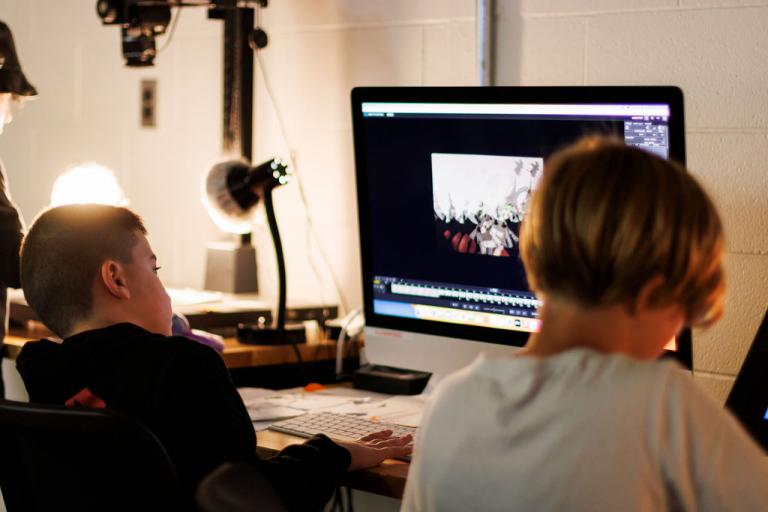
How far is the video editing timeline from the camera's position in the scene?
72.2 inches

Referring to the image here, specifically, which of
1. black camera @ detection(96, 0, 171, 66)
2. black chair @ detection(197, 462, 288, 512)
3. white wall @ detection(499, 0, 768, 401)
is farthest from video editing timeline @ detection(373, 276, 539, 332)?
black camera @ detection(96, 0, 171, 66)

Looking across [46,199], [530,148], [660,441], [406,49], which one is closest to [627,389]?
[660,441]

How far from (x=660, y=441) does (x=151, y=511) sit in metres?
0.56

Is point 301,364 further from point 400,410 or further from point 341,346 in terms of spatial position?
point 400,410

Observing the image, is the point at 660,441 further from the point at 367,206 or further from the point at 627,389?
the point at 367,206

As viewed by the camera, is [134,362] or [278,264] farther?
[278,264]

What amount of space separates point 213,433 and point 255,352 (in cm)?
81

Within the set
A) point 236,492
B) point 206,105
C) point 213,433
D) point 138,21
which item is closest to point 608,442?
point 236,492

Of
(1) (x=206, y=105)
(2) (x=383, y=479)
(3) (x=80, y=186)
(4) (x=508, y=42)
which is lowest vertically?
(2) (x=383, y=479)

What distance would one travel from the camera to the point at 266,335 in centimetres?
230

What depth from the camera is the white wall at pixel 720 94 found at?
192 cm

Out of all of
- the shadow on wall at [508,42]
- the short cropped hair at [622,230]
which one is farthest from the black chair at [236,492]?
the shadow on wall at [508,42]

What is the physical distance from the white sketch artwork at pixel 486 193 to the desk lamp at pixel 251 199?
525mm

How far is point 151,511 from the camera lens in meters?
1.25
